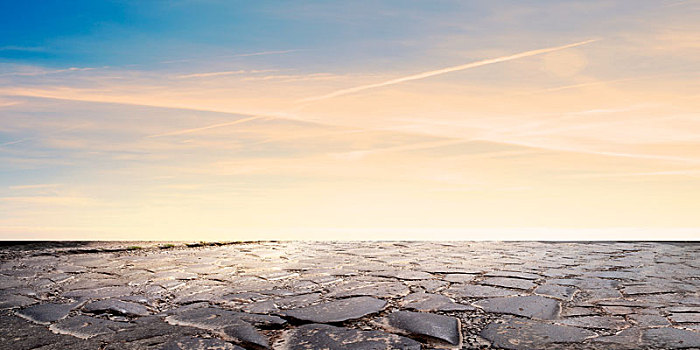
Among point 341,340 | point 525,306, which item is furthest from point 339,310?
Result: point 525,306

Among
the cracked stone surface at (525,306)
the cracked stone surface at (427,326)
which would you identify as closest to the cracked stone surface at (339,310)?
the cracked stone surface at (427,326)

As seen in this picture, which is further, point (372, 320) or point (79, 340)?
point (372, 320)

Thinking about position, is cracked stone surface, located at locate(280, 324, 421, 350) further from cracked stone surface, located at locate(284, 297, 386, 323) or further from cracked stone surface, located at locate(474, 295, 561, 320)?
cracked stone surface, located at locate(474, 295, 561, 320)

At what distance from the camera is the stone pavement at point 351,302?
9.26 ft

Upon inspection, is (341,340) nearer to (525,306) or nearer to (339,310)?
(339,310)

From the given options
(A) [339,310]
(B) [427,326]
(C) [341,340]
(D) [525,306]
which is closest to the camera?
(C) [341,340]

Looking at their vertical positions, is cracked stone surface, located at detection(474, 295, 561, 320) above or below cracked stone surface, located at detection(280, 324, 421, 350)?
above

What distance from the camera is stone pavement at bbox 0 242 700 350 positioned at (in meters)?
2.82

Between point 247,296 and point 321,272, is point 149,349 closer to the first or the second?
point 247,296

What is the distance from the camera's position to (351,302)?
144 inches

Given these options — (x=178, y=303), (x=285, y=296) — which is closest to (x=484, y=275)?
(x=285, y=296)

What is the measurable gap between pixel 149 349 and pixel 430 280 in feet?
8.68

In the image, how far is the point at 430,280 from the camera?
466cm

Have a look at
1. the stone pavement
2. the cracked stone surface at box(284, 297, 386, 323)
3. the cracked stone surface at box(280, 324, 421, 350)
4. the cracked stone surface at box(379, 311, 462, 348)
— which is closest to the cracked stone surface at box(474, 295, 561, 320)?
the stone pavement
